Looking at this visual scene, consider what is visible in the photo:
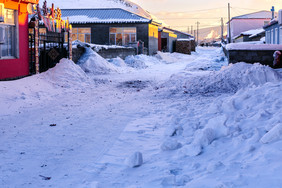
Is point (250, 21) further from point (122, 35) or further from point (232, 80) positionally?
point (232, 80)

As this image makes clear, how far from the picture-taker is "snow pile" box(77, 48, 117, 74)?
20.3 meters

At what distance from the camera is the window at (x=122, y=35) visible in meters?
36.4

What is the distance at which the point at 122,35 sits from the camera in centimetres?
3647

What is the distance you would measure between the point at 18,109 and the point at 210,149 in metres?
5.69

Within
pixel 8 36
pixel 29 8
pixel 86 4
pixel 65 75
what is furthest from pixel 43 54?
pixel 86 4

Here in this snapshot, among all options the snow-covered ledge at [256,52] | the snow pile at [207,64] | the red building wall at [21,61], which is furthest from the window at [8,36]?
the snow pile at [207,64]

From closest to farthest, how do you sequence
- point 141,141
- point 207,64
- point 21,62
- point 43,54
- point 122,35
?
point 141,141 → point 21,62 → point 43,54 → point 207,64 → point 122,35

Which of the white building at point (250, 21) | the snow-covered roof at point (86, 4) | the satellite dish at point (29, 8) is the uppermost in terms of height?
the white building at point (250, 21)

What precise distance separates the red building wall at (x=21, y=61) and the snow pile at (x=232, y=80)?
5.71 metres

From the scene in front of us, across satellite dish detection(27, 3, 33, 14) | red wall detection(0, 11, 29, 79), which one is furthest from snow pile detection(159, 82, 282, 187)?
satellite dish detection(27, 3, 33, 14)

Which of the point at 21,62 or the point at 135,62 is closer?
the point at 21,62

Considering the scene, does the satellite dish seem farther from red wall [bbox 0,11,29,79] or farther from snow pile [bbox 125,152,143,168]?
snow pile [bbox 125,152,143,168]

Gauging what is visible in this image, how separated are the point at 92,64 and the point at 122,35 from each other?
1624 cm

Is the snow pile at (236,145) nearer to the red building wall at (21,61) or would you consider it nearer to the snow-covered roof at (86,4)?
the red building wall at (21,61)
